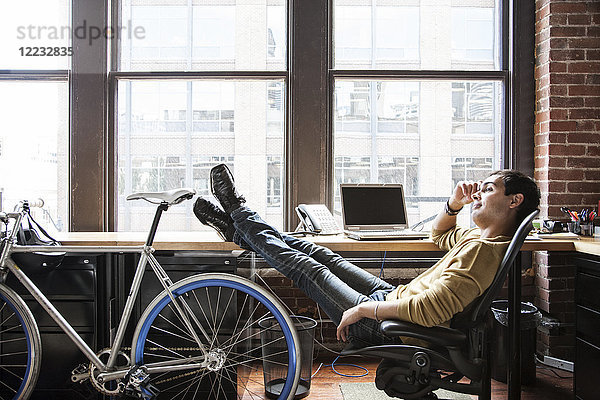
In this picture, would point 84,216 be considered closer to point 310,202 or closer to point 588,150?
point 310,202

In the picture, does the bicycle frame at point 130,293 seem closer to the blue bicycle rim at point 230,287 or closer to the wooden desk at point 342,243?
the blue bicycle rim at point 230,287

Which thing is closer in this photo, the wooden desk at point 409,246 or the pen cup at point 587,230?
the wooden desk at point 409,246

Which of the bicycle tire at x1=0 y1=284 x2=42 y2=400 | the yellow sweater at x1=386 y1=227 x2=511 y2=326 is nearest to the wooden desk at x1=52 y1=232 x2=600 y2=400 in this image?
the bicycle tire at x1=0 y1=284 x2=42 y2=400

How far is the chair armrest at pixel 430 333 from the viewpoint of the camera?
1.70m

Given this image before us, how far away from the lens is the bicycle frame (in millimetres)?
2262

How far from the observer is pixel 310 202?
3.31m

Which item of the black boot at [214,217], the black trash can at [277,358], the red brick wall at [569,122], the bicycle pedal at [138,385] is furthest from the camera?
the red brick wall at [569,122]

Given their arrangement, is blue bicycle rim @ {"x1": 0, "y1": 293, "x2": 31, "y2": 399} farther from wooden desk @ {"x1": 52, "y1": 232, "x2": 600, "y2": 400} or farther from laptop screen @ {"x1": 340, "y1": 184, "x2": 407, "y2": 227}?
laptop screen @ {"x1": 340, "y1": 184, "x2": 407, "y2": 227}

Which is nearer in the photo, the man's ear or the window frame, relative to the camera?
the man's ear

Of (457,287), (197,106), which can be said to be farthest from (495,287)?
(197,106)

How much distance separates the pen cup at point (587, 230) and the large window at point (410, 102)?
72 centimetres

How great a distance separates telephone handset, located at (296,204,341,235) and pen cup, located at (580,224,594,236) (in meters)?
1.31

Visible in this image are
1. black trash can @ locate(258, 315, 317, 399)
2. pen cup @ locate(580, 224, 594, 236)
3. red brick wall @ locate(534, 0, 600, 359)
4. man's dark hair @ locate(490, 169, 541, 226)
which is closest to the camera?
man's dark hair @ locate(490, 169, 541, 226)

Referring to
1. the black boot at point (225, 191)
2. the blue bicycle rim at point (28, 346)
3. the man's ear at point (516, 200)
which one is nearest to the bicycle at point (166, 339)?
the blue bicycle rim at point (28, 346)
